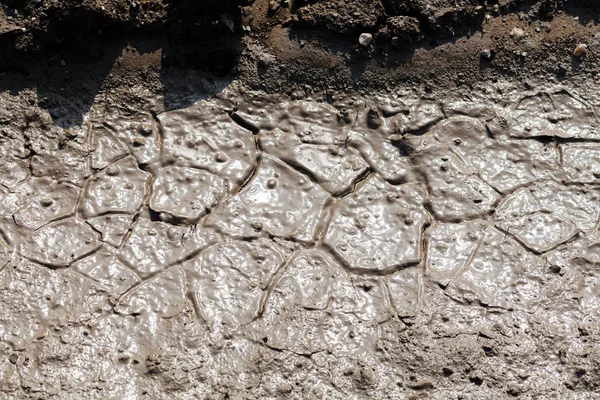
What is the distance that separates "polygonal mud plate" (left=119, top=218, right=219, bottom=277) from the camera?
Answer: 11.8 feet

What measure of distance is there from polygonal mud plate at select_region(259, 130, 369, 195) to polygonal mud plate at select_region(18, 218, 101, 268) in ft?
3.73

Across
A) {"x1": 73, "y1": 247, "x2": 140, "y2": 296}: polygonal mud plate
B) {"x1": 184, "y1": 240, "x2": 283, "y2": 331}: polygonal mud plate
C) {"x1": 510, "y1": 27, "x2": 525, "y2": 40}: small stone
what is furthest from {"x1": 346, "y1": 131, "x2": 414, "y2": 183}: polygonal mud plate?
{"x1": 73, "y1": 247, "x2": 140, "y2": 296}: polygonal mud plate

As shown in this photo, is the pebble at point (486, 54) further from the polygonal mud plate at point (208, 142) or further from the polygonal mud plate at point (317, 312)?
the polygonal mud plate at point (317, 312)

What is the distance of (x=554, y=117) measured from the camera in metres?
4.15

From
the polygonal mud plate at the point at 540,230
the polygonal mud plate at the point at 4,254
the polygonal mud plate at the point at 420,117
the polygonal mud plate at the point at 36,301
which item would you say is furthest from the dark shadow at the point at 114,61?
the polygonal mud plate at the point at 540,230

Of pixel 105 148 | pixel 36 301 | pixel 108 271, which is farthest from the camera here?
pixel 105 148

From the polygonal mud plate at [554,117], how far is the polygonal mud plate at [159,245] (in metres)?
2.02

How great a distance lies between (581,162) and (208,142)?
2.25m

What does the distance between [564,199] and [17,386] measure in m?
3.12

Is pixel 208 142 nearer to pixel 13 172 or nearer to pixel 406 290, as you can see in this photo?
pixel 13 172

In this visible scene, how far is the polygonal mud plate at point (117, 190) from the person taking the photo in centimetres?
377

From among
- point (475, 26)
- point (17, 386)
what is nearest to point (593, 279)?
point (475, 26)

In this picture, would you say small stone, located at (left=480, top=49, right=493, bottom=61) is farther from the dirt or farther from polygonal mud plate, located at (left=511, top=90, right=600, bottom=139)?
polygonal mud plate, located at (left=511, top=90, right=600, bottom=139)

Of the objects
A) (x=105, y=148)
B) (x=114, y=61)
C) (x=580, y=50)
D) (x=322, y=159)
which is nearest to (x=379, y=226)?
(x=322, y=159)
